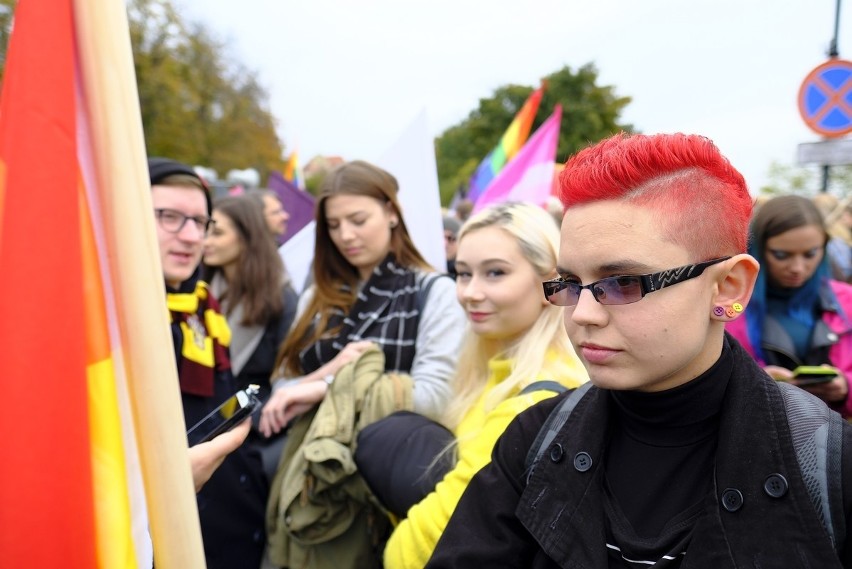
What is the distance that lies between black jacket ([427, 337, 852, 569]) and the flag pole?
0.55m

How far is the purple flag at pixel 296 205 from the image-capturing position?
21.5ft

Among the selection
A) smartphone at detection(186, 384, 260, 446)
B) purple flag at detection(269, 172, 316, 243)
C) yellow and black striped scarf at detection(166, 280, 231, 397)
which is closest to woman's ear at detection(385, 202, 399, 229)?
yellow and black striped scarf at detection(166, 280, 231, 397)

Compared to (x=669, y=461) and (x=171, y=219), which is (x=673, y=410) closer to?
(x=669, y=461)

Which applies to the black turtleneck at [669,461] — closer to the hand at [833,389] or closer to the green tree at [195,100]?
the hand at [833,389]

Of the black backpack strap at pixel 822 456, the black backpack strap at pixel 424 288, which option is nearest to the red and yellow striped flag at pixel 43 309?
the black backpack strap at pixel 822 456

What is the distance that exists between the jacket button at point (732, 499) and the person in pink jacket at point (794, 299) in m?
2.11

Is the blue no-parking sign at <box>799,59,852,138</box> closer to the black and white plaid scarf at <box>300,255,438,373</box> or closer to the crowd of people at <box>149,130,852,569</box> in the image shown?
the crowd of people at <box>149,130,852,569</box>

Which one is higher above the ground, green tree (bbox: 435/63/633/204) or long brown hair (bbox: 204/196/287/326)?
green tree (bbox: 435/63/633/204)

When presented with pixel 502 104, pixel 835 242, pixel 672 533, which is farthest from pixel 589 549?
pixel 502 104

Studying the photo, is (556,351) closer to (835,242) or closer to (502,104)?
(835,242)

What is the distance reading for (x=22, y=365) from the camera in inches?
49.3

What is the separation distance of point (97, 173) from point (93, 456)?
54cm

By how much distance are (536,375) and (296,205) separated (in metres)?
4.92

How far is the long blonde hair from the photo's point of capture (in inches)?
83.1
